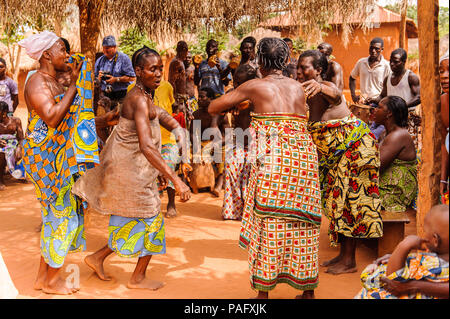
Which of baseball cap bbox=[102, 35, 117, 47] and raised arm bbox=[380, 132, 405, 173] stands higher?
baseball cap bbox=[102, 35, 117, 47]

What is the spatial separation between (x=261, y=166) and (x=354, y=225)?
139cm

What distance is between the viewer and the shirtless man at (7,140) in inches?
329

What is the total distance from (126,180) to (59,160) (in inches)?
22.1

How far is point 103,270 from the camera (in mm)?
4344

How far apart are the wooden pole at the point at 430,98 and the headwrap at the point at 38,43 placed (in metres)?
2.78

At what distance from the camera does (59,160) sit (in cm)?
392

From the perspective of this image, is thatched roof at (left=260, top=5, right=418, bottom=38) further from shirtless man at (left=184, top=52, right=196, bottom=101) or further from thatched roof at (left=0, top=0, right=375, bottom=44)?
shirtless man at (left=184, top=52, right=196, bottom=101)

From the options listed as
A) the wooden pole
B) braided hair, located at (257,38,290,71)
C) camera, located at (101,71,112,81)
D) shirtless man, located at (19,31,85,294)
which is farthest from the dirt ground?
camera, located at (101,71,112,81)

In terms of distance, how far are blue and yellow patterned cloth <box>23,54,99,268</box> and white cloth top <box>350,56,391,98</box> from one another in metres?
5.71

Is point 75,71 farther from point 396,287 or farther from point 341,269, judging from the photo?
point 341,269

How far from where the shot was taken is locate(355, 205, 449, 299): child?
2447mm

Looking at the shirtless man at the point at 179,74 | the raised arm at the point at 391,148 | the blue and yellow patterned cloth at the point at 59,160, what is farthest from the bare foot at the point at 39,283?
the shirtless man at the point at 179,74

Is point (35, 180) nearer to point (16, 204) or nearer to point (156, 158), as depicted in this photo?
point (156, 158)

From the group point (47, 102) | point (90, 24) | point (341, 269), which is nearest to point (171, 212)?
point (90, 24)
